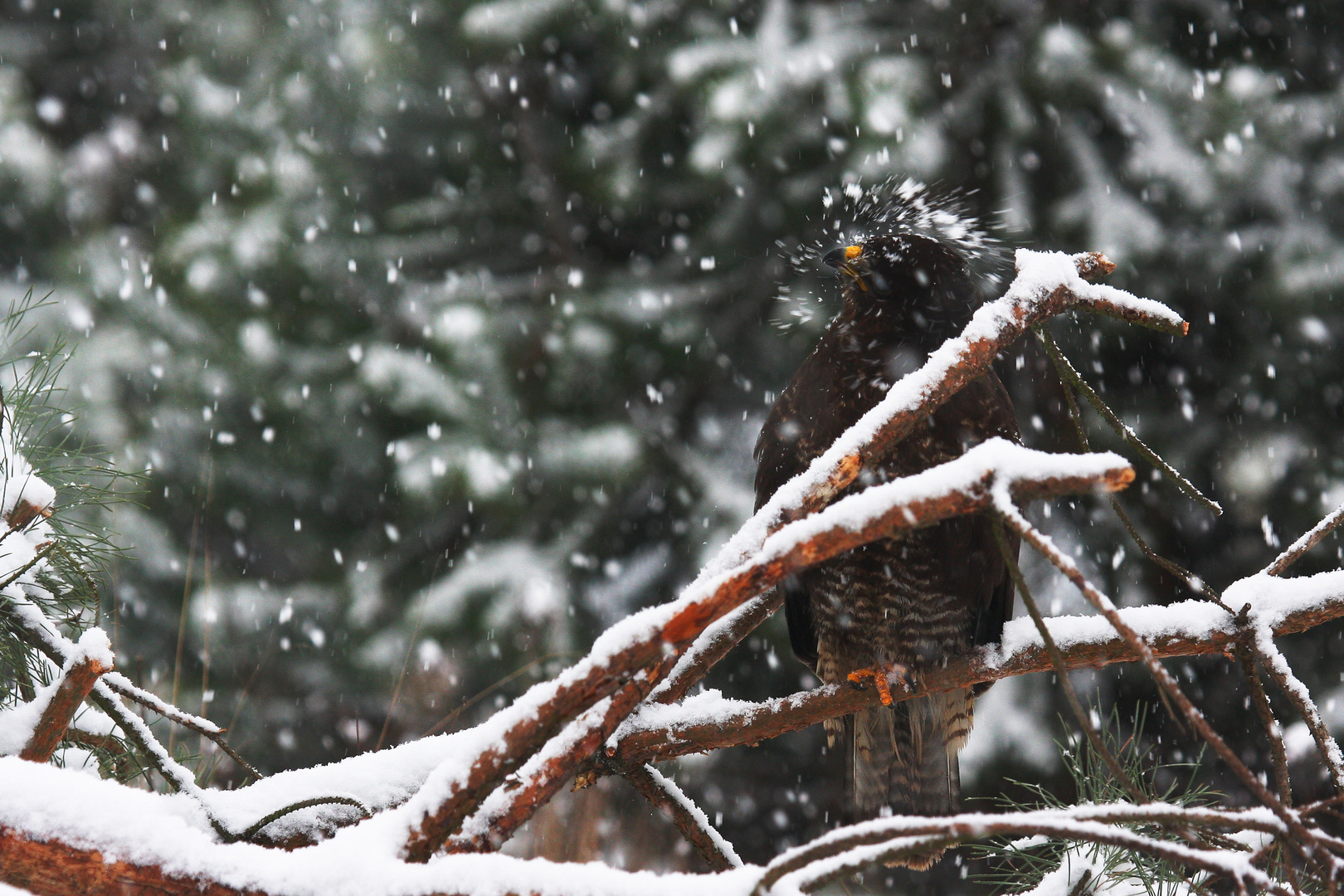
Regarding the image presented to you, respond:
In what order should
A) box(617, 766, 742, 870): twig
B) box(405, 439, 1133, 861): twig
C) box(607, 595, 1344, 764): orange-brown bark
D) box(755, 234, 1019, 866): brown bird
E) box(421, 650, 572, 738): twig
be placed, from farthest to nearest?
box(755, 234, 1019, 866): brown bird → box(421, 650, 572, 738): twig → box(617, 766, 742, 870): twig → box(607, 595, 1344, 764): orange-brown bark → box(405, 439, 1133, 861): twig

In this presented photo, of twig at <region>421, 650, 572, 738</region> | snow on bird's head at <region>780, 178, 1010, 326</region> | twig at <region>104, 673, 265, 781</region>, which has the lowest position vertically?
twig at <region>104, 673, 265, 781</region>

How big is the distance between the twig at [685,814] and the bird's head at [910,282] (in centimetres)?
109

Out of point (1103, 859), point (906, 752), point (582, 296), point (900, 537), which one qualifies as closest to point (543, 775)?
point (1103, 859)

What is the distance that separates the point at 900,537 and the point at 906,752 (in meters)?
0.72

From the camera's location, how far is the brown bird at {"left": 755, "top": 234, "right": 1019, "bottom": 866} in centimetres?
183

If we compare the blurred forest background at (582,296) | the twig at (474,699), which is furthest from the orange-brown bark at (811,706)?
the blurred forest background at (582,296)

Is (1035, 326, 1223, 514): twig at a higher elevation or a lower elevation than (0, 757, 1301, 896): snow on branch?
higher

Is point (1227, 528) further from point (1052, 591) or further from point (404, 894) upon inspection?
point (404, 894)

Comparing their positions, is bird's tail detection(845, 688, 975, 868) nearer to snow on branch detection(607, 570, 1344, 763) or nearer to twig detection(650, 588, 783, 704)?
snow on branch detection(607, 570, 1344, 763)

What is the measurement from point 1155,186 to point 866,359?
1.55m

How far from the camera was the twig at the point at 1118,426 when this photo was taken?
3.34ft

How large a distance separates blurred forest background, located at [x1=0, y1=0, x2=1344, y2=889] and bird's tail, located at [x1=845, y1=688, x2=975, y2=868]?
0.82m

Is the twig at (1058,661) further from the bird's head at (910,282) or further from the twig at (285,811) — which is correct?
the bird's head at (910,282)

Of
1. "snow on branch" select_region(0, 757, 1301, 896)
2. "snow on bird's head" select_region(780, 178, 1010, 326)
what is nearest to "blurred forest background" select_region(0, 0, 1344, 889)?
"snow on bird's head" select_region(780, 178, 1010, 326)
